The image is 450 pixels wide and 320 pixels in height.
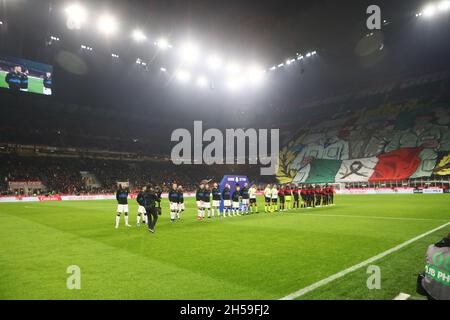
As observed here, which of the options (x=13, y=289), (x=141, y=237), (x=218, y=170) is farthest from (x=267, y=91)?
(x=13, y=289)

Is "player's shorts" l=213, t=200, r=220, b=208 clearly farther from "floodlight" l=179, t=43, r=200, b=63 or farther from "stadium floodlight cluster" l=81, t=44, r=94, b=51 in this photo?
"stadium floodlight cluster" l=81, t=44, r=94, b=51

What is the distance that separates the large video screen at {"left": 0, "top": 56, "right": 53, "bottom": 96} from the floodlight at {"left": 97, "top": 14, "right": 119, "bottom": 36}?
13923 millimetres

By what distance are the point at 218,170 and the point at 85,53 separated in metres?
36.6

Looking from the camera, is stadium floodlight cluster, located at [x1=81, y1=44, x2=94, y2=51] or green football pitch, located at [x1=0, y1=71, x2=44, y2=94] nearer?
stadium floodlight cluster, located at [x1=81, y1=44, x2=94, y2=51]

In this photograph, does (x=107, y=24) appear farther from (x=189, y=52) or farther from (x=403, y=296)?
(x=403, y=296)

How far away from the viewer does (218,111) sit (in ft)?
226

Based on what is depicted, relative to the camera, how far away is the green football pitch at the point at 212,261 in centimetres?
577

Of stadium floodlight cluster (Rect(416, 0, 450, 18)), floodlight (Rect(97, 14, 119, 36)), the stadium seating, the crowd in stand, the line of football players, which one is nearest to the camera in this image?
the line of football players

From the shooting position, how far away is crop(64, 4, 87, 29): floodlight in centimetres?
2770

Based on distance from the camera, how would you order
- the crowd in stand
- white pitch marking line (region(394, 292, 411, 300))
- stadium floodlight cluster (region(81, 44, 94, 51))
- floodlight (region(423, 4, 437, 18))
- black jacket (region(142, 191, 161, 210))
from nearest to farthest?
white pitch marking line (region(394, 292, 411, 300)) → black jacket (region(142, 191, 161, 210)) → floodlight (region(423, 4, 437, 18)) → stadium floodlight cluster (region(81, 44, 94, 51)) → the crowd in stand

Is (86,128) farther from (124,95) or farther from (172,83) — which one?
(172,83)

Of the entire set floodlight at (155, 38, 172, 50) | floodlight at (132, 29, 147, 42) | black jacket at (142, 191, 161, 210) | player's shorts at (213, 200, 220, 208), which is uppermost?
floodlight at (155, 38, 172, 50)

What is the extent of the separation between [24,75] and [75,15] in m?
16.4

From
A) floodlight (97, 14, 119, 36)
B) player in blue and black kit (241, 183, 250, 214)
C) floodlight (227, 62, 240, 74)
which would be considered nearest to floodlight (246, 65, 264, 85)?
floodlight (227, 62, 240, 74)
